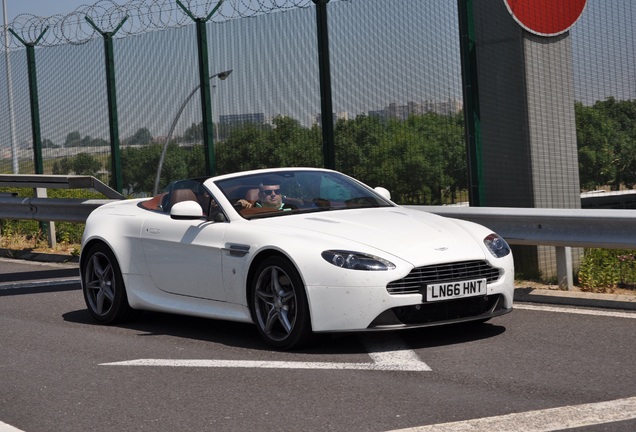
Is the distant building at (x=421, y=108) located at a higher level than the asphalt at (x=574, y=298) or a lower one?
higher

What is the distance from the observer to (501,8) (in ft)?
38.3

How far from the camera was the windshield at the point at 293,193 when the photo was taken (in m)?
8.61

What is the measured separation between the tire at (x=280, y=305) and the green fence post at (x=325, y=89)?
5.71 m

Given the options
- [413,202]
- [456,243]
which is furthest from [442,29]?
[456,243]

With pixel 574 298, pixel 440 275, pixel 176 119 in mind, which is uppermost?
pixel 176 119

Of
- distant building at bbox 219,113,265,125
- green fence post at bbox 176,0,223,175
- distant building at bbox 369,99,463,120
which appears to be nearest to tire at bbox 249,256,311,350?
distant building at bbox 369,99,463,120

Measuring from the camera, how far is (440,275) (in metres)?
7.43

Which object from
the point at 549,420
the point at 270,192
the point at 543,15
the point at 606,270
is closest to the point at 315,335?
the point at 270,192

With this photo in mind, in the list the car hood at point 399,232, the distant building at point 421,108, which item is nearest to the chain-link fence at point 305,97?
the distant building at point 421,108

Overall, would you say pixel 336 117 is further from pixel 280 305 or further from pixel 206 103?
pixel 280 305

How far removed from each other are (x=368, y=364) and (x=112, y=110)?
1091 centimetres

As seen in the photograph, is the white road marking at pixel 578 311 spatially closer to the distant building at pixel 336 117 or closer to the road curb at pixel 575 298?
the road curb at pixel 575 298

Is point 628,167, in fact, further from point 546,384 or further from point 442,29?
point 546,384

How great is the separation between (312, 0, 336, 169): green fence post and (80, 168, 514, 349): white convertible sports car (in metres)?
4.06
